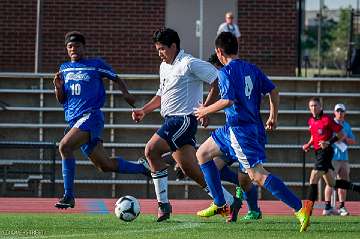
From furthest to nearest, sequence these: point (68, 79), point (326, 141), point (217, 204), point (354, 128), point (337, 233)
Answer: point (354, 128), point (326, 141), point (68, 79), point (217, 204), point (337, 233)

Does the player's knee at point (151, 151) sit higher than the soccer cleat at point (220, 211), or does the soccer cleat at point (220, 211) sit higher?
the player's knee at point (151, 151)

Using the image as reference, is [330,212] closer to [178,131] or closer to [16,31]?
[178,131]

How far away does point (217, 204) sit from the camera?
41.1 feet

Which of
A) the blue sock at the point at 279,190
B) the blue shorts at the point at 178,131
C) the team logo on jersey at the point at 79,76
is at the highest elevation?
the team logo on jersey at the point at 79,76

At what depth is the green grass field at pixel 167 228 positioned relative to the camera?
36.7 ft

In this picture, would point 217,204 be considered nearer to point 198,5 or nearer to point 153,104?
point 153,104

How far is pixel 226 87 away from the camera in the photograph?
449 inches

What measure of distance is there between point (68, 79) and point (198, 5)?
1097 cm

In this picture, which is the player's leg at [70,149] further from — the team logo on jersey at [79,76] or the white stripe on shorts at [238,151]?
the white stripe on shorts at [238,151]

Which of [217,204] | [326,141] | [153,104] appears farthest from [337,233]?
[326,141]

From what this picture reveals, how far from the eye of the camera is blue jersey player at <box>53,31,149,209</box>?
1367cm

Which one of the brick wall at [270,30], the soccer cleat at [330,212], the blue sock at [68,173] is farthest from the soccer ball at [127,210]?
the brick wall at [270,30]

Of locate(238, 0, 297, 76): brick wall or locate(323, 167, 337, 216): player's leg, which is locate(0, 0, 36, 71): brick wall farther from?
locate(323, 167, 337, 216): player's leg

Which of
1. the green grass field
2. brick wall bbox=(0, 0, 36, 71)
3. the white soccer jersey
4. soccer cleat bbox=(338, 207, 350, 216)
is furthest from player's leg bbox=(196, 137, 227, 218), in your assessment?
brick wall bbox=(0, 0, 36, 71)
